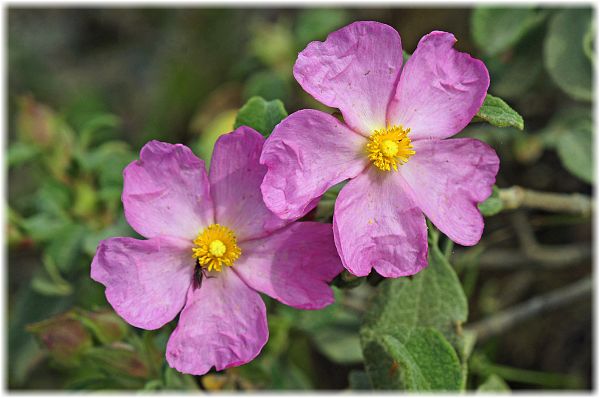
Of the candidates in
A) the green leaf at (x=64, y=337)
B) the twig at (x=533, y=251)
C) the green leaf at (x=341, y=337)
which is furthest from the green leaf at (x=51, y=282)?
the twig at (x=533, y=251)

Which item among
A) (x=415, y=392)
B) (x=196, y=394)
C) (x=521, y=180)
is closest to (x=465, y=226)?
(x=415, y=392)

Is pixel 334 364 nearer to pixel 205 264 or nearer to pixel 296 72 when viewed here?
pixel 205 264

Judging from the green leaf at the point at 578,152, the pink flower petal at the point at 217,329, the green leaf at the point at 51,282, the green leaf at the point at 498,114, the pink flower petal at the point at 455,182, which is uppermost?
the green leaf at the point at 498,114

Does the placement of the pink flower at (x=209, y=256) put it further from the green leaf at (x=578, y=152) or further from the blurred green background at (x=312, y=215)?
the green leaf at (x=578, y=152)

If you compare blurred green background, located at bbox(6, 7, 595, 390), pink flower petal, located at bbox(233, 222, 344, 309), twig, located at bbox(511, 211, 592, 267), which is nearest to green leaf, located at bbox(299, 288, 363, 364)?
blurred green background, located at bbox(6, 7, 595, 390)

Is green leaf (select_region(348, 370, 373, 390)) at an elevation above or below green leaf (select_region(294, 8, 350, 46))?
below

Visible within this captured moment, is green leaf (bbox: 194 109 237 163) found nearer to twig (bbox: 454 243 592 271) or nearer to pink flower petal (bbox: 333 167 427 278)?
twig (bbox: 454 243 592 271)
